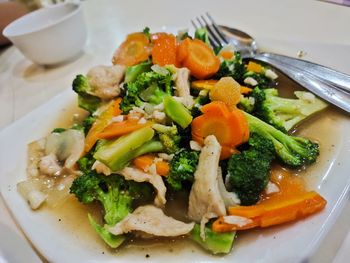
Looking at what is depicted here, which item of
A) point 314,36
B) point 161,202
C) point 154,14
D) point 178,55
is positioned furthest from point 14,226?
point 154,14

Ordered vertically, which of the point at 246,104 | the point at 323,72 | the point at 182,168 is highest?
the point at 323,72

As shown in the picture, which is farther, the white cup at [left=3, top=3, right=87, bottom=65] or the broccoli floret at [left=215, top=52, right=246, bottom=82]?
the white cup at [left=3, top=3, right=87, bottom=65]

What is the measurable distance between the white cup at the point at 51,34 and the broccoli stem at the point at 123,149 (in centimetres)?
142

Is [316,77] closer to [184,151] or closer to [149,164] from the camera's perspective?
[184,151]

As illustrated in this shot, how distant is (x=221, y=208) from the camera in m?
1.18

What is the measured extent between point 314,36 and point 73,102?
1.54m

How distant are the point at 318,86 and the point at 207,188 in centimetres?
77

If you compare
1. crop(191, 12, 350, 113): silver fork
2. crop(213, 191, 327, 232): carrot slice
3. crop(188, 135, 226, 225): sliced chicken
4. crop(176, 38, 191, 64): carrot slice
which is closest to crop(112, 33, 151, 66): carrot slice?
crop(176, 38, 191, 64): carrot slice

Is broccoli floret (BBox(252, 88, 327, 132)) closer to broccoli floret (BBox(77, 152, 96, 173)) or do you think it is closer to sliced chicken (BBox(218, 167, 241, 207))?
sliced chicken (BBox(218, 167, 241, 207))

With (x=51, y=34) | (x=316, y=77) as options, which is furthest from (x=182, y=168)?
(x=51, y=34)

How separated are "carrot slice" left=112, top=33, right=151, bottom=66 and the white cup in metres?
0.72

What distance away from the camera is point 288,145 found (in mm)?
1407

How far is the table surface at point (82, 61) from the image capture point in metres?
2.01

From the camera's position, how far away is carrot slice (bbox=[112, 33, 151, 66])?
6.18 feet
